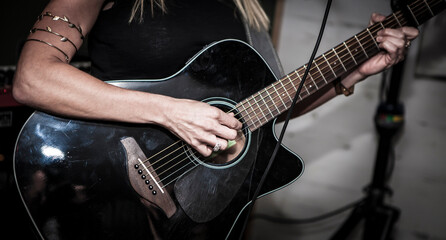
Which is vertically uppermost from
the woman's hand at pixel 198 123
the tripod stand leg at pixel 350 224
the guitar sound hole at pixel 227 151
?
the woman's hand at pixel 198 123

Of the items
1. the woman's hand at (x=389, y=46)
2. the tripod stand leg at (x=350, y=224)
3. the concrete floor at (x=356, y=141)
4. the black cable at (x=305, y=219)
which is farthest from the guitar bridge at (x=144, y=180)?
the black cable at (x=305, y=219)

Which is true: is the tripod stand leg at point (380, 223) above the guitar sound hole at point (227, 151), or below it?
below

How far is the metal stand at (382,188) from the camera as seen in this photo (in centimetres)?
169

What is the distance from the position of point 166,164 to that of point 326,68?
0.59 meters

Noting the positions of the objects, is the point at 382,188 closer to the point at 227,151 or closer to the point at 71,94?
the point at 227,151

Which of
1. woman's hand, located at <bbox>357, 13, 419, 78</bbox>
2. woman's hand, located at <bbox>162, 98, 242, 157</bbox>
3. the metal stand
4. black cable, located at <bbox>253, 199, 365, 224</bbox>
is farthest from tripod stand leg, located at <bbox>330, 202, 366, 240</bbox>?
woman's hand, located at <bbox>162, 98, 242, 157</bbox>

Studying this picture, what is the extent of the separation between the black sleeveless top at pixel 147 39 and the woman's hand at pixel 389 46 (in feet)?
1.77

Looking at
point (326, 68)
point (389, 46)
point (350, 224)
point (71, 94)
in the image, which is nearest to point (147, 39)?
point (71, 94)

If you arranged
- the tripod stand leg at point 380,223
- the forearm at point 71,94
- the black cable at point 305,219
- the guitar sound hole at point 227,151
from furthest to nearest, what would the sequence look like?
the black cable at point 305,219 → the tripod stand leg at point 380,223 → the guitar sound hole at point 227,151 → the forearm at point 71,94

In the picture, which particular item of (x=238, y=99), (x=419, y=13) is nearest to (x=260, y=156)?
(x=238, y=99)

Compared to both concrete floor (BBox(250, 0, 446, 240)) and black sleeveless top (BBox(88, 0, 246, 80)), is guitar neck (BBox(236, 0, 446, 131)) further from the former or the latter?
concrete floor (BBox(250, 0, 446, 240))

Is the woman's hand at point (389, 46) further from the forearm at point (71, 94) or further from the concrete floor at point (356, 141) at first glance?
the concrete floor at point (356, 141)

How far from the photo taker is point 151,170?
859mm

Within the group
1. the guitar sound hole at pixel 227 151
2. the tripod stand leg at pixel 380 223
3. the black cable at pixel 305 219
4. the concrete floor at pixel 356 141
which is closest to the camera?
the guitar sound hole at pixel 227 151
